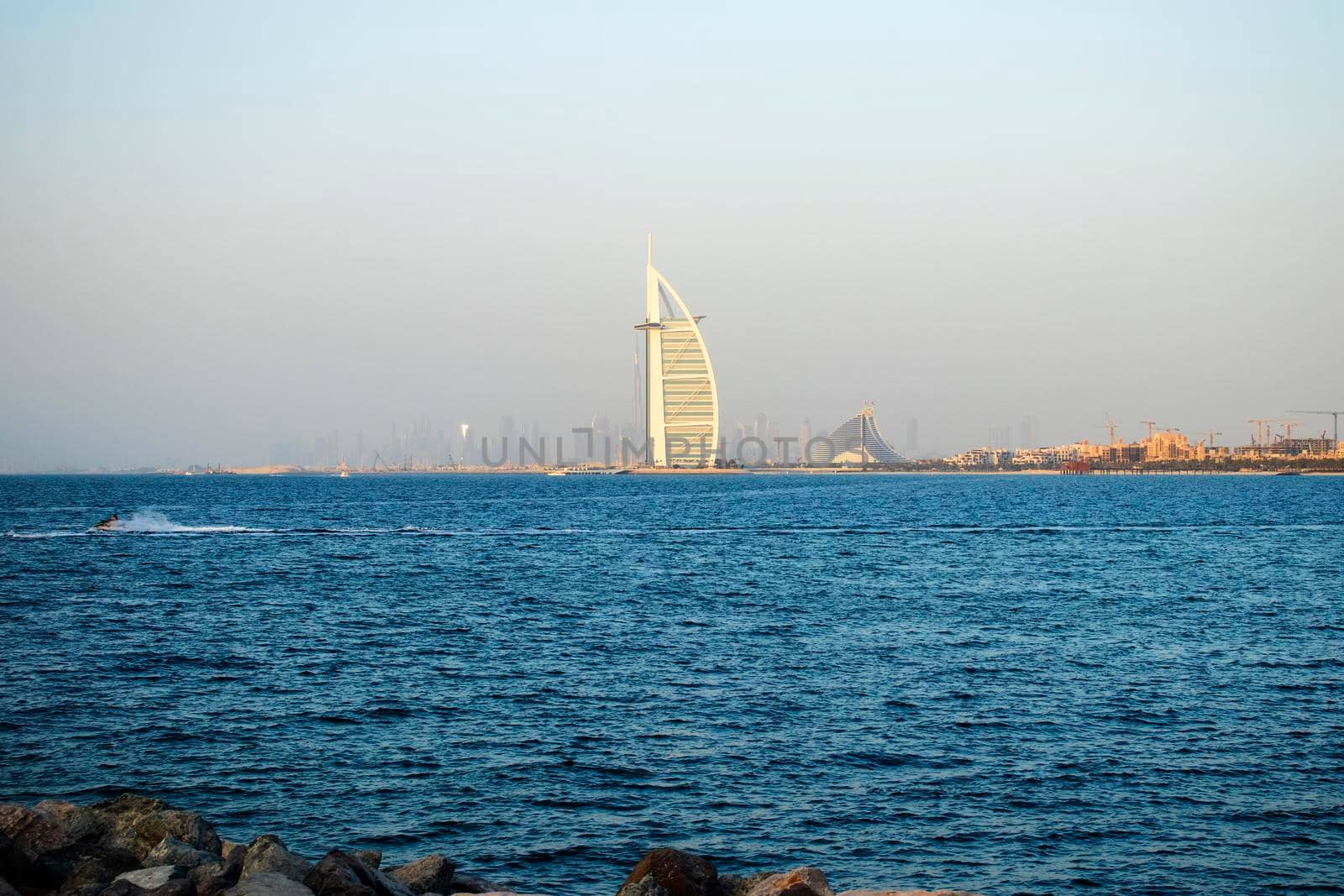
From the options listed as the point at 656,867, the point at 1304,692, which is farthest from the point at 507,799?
the point at 1304,692

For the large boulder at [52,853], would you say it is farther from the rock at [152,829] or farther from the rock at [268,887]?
the rock at [268,887]

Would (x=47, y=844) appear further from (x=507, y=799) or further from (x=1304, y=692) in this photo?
(x=1304, y=692)

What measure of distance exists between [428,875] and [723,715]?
854 cm

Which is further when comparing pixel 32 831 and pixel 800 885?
pixel 32 831

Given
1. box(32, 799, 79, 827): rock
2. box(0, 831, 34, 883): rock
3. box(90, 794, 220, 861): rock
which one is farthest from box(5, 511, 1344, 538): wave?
box(0, 831, 34, 883): rock

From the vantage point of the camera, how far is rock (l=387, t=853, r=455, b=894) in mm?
10867

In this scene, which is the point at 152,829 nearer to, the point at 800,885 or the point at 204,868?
the point at 204,868

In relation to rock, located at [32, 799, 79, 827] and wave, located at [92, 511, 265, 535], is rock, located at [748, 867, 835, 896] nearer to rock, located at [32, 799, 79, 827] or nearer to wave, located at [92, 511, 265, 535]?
rock, located at [32, 799, 79, 827]

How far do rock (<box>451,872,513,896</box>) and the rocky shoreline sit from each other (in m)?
0.01

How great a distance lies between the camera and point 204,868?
10242mm

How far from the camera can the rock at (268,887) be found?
940cm

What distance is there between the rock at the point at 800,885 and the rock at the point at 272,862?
3.81 metres

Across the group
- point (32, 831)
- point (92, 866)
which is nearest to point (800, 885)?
point (92, 866)

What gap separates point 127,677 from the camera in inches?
885
